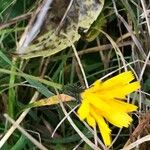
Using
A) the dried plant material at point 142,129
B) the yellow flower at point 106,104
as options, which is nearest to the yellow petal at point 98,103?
the yellow flower at point 106,104

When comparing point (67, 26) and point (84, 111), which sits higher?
point (67, 26)

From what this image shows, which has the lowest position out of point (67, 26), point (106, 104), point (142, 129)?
point (142, 129)

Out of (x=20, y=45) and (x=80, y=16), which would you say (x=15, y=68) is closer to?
(x=20, y=45)

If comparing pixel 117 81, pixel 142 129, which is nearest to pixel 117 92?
pixel 117 81

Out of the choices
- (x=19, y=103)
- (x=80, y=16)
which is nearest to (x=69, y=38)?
(x=80, y=16)

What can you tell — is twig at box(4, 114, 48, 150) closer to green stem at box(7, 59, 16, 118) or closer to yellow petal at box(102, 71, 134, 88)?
green stem at box(7, 59, 16, 118)

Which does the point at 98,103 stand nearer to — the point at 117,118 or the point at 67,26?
the point at 117,118

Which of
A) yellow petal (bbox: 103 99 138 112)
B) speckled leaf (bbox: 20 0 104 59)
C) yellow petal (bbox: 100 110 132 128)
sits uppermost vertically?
speckled leaf (bbox: 20 0 104 59)

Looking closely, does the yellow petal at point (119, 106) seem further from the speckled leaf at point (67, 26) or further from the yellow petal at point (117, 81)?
the speckled leaf at point (67, 26)

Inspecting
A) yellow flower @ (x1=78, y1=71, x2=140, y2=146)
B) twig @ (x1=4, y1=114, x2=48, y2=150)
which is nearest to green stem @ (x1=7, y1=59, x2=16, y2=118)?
twig @ (x1=4, y1=114, x2=48, y2=150)
